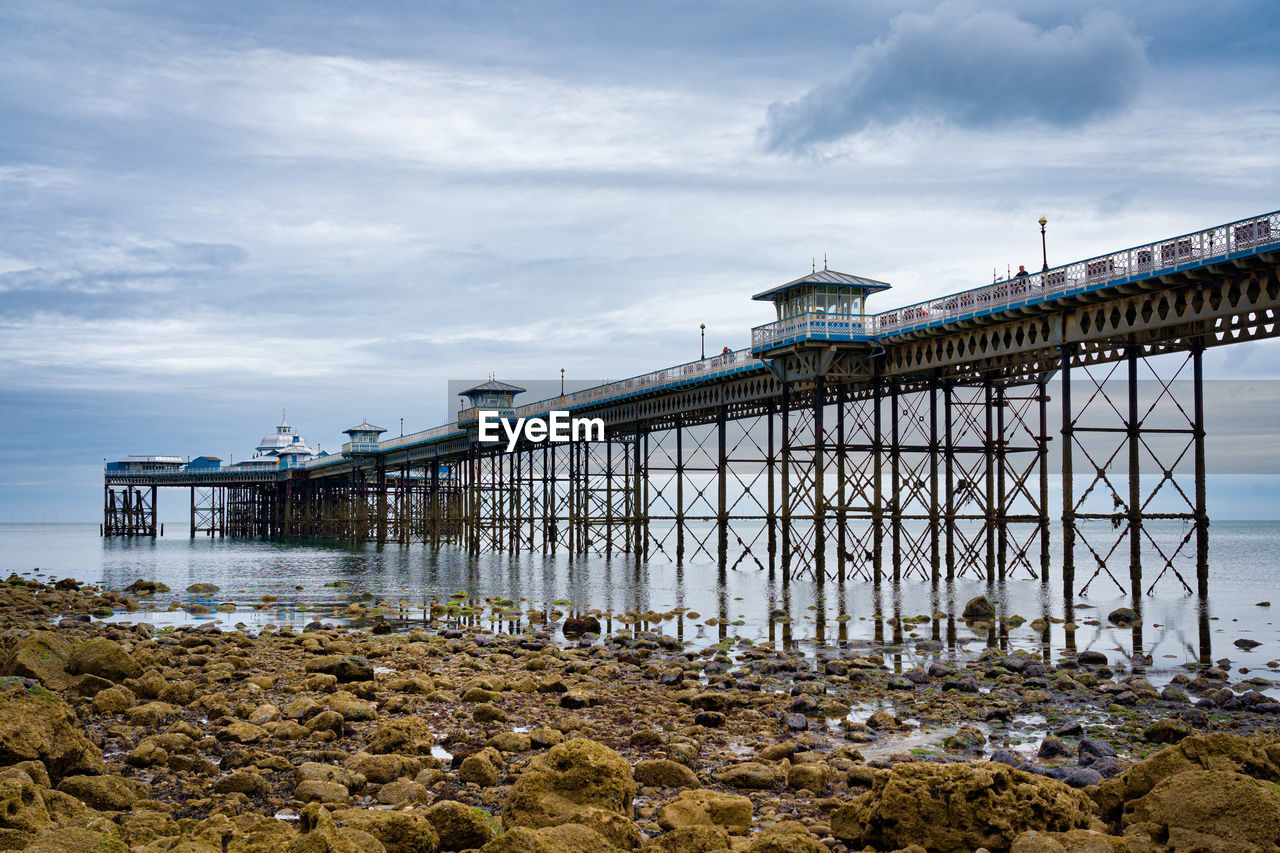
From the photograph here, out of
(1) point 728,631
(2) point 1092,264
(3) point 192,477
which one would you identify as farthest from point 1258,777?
(3) point 192,477

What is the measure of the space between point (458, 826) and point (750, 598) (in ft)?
100

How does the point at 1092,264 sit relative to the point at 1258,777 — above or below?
above

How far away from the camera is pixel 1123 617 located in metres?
28.5

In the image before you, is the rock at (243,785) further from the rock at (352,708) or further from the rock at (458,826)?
the rock at (352,708)

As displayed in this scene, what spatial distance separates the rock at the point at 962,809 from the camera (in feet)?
28.3

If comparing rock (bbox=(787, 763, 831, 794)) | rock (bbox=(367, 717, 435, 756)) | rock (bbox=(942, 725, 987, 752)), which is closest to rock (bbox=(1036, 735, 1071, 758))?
rock (bbox=(942, 725, 987, 752))

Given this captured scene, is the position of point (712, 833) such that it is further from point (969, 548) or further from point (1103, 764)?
point (969, 548)

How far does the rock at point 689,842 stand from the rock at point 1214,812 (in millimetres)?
3537

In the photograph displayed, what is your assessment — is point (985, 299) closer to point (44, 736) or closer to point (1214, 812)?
point (1214, 812)

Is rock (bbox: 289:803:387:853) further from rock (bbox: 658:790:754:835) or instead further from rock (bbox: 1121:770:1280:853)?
rock (bbox: 1121:770:1280:853)

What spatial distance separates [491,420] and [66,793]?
203 feet

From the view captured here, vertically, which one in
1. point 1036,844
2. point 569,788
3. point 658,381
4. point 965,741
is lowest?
point 965,741

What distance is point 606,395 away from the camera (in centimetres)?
6106

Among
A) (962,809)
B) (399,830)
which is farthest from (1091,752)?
(399,830)
